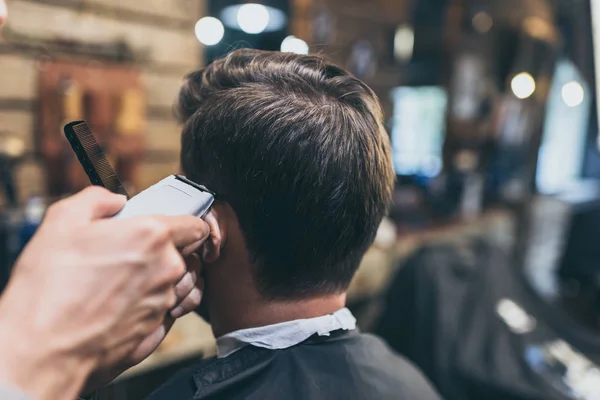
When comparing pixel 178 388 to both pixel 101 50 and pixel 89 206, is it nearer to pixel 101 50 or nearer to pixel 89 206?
A: pixel 89 206

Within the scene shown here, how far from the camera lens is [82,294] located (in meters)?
0.58

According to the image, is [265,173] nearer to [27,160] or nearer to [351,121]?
[351,121]

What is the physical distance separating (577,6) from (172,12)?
2930 mm

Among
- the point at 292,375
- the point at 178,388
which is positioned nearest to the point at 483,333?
the point at 292,375

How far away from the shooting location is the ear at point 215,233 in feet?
2.89

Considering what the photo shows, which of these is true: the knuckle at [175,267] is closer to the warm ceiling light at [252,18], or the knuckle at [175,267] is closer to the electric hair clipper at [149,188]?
the electric hair clipper at [149,188]

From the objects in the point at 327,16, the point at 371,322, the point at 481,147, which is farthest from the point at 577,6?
the point at 371,322

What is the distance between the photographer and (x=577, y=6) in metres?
3.66

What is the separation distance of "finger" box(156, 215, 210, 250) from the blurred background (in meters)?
0.50

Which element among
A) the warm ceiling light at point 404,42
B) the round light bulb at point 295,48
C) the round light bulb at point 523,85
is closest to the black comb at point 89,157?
the round light bulb at point 295,48

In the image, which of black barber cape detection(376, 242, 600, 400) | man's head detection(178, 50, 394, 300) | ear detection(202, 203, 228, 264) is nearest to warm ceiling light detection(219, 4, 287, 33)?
black barber cape detection(376, 242, 600, 400)

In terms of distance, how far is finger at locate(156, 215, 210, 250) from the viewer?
2.15 feet

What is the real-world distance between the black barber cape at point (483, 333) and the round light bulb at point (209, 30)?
1.50m

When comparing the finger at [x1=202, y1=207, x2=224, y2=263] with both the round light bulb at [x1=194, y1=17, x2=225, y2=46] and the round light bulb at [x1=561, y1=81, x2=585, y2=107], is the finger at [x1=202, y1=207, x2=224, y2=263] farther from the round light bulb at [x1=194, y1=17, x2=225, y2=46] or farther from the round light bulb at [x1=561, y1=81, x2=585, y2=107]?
the round light bulb at [x1=561, y1=81, x2=585, y2=107]
